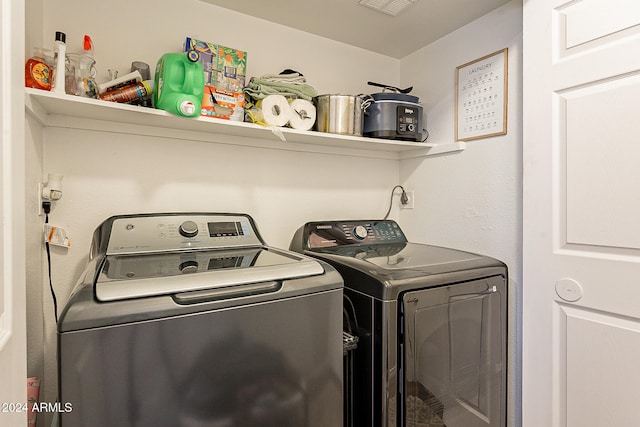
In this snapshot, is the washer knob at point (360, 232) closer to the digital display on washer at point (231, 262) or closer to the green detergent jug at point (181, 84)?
the digital display on washer at point (231, 262)

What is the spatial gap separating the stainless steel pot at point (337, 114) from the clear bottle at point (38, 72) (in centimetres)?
111

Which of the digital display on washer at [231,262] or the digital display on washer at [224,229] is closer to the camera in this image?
the digital display on washer at [231,262]

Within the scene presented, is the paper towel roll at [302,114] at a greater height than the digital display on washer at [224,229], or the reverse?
the paper towel roll at [302,114]

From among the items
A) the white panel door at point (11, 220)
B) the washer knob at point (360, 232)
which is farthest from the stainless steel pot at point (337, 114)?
the white panel door at point (11, 220)

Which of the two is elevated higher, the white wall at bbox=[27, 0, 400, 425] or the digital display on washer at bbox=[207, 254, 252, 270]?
the white wall at bbox=[27, 0, 400, 425]

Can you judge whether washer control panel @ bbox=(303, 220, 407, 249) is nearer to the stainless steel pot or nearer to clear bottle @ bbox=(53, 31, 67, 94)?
the stainless steel pot

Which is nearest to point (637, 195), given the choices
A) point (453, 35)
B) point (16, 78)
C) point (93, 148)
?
point (453, 35)

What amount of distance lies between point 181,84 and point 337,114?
767mm

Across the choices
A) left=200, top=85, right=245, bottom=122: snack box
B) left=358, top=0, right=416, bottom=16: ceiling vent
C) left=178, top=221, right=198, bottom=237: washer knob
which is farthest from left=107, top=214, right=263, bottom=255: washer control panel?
left=358, top=0, right=416, bottom=16: ceiling vent

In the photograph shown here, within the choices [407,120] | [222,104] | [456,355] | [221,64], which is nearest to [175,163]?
[222,104]

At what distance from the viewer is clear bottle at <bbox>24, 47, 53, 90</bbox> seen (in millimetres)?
1145

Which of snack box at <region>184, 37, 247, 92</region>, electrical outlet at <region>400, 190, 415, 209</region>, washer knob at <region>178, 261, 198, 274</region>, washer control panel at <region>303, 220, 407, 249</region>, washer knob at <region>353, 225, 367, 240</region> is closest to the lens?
washer knob at <region>178, 261, 198, 274</region>

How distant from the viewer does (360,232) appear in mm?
1874

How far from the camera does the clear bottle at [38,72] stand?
1.15 metres
